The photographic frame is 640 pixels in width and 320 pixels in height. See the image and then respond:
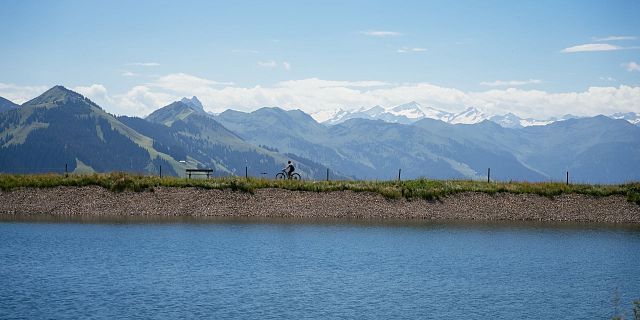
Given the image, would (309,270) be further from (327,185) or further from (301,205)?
(327,185)

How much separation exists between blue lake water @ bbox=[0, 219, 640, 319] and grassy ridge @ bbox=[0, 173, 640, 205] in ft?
35.1

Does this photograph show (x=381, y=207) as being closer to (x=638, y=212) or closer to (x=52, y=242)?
(x=638, y=212)

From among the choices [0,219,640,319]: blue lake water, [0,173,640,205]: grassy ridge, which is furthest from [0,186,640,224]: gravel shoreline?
[0,219,640,319]: blue lake water

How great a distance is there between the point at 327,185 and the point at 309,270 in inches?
1365

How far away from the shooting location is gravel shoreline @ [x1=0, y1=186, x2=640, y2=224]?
2975 inches

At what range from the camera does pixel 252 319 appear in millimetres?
35031

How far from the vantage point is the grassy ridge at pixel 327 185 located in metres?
79.6

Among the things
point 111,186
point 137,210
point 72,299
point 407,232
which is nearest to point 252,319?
point 72,299

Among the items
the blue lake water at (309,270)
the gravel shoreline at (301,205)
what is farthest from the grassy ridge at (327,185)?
the blue lake water at (309,270)

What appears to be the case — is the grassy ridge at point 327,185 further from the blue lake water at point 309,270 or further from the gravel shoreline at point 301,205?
the blue lake water at point 309,270

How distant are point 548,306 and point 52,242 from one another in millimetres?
35556

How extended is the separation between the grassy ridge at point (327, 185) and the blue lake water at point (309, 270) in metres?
10.7

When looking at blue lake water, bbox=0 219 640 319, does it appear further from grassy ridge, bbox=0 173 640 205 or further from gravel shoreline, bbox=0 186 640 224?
grassy ridge, bbox=0 173 640 205

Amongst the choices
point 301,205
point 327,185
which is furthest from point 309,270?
point 327,185
